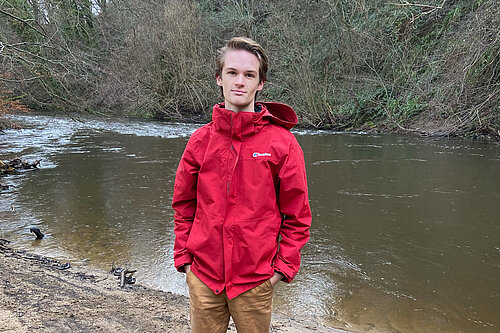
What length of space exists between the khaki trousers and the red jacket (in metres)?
0.04

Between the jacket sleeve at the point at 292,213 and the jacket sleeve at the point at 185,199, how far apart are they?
17.2 inches

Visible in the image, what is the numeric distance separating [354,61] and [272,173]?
19.2m

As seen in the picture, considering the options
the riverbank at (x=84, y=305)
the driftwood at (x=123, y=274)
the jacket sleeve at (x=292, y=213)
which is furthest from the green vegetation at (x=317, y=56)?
the jacket sleeve at (x=292, y=213)

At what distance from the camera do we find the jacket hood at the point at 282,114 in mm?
2104

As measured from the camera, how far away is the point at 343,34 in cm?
1952

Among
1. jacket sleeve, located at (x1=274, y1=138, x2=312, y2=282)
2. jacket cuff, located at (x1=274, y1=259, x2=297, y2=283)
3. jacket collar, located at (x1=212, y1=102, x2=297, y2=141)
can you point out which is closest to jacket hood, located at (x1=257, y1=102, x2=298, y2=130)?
jacket collar, located at (x1=212, y1=102, x2=297, y2=141)

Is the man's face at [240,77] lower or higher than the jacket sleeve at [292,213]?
higher

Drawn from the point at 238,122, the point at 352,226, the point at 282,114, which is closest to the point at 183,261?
the point at 238,122

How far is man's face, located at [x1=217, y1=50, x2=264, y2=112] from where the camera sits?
2049mm

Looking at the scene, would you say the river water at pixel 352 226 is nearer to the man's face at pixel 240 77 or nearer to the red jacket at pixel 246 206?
the red jacket at pixel 246 206

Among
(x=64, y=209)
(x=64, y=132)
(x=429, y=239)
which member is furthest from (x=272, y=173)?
(x=64, y=132)

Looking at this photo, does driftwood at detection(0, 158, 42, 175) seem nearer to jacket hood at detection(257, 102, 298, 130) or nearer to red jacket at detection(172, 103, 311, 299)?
red jacket at detection(172, 103, 311, 299)

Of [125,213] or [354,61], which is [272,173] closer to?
[125,213]

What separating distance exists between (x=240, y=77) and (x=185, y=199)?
0.66 m
